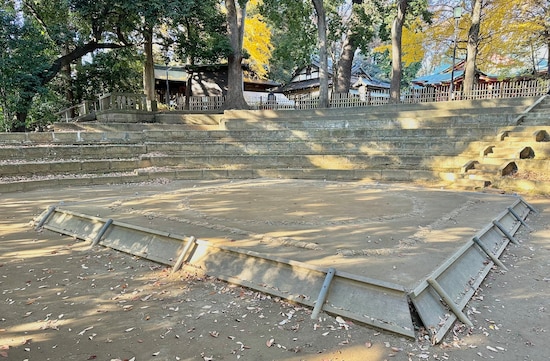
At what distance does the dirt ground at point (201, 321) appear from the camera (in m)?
2.11

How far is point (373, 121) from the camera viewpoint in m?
10.5

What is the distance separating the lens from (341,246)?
11.2ft

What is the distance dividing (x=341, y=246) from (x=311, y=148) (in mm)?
6737

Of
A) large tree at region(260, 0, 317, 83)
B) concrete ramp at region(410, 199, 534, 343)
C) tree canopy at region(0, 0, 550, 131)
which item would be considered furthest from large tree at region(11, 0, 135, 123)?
concrete ramp at region(410, 199, 534, 343)

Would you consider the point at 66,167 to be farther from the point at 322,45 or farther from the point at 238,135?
the point at 322,45

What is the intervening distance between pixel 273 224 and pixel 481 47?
18.5 meters

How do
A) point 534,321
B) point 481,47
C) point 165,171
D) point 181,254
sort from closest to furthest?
1. point 534,321
2. point 181,254
3. point 165,171
4. point 481,47

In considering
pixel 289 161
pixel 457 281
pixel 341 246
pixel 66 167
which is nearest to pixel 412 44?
pixel 289 161

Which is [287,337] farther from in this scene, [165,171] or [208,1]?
[208,1]

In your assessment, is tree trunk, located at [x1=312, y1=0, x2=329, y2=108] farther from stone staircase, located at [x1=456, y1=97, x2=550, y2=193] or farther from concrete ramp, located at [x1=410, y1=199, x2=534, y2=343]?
concrete ramp, located at [x1=410, y1=199, x2=534, y2=343]

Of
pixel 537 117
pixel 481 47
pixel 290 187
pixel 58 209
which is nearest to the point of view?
pixel 58 209

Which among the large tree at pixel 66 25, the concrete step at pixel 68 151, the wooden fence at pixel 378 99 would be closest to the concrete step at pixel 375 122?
the wooden fence at pixel 378 99

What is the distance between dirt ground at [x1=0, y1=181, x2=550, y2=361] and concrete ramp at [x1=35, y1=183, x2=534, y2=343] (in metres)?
0.11

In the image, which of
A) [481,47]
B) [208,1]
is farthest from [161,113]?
[481,47]
